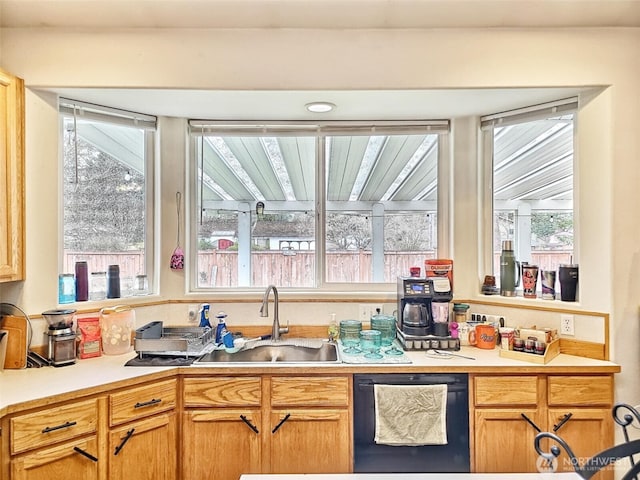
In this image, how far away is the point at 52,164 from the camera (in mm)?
2088

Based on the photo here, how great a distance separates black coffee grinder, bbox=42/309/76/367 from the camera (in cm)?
196

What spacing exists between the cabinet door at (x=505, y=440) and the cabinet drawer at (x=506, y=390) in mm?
44

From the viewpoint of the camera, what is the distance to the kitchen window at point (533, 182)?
2322 millimetres

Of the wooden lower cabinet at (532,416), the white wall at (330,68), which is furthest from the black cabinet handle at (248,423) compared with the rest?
the white wall at (330,68)

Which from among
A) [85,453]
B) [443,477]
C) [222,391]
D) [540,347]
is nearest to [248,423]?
[222,391]

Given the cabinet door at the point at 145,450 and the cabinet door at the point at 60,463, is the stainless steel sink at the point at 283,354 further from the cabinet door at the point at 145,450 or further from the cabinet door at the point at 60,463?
the cabinet door at the point at 60,463

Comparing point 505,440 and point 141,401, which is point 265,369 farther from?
point 505,440

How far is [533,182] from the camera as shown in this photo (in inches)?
97.3

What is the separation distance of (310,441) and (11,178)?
6.44 ft

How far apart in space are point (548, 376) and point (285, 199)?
1.86 m

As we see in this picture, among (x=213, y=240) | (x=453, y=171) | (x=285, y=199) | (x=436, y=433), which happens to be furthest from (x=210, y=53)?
(x=436, y=433)

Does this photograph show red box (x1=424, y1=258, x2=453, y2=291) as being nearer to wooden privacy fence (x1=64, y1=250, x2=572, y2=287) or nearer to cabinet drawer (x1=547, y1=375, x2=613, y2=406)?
wooden privacy fence (x1=64, y1=250, x2=572, y2=287)

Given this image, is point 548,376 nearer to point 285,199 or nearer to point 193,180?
point 285,199

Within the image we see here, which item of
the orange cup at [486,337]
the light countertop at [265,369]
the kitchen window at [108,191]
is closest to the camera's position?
the light countertop at [265,369]
